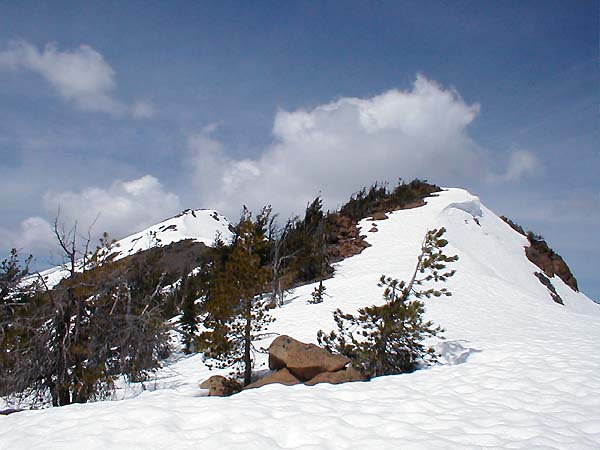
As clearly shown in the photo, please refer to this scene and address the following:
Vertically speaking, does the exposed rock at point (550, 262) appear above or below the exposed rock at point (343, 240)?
below

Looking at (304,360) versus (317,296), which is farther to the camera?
(317,296)

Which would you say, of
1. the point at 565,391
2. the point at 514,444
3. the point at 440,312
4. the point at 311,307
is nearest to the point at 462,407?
the point at 514,444

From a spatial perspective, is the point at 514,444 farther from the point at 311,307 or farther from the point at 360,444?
the point at 311,307

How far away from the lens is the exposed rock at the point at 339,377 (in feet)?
25.3

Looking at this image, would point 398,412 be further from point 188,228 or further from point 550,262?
point 188,228

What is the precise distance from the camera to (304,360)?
8891 mm

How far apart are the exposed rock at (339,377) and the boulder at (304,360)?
49cm

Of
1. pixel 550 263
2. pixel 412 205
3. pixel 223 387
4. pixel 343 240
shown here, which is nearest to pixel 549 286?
pixel 550 263

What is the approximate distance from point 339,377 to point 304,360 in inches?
51.9

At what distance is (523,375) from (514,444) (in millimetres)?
3071

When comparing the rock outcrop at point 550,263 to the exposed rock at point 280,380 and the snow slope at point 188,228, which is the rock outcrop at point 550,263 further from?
the snow slope at point 188,228

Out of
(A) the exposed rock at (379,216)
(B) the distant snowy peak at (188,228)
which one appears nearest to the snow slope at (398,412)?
(A) the exposed rock at (379,216)

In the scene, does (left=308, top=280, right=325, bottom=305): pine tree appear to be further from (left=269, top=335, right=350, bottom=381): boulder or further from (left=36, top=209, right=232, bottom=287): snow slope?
(left=36, top=209, right=232, bottom=287): snow slope

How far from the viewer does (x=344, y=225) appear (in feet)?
103
